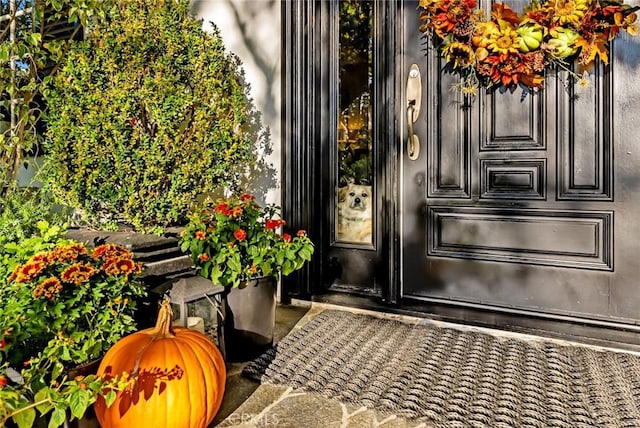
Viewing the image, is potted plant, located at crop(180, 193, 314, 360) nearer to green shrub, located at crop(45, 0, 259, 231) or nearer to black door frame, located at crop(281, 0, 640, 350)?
green shrub, located at crop(45, 0, 259, 231)

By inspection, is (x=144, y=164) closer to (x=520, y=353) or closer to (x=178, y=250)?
(x=178, y=250)

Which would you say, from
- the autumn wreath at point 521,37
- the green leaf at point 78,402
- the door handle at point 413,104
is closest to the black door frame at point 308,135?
the door handle at point 413,104

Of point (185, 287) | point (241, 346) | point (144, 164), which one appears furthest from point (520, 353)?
point (144, 164)

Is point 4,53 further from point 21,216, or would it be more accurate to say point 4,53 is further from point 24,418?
point 24,418

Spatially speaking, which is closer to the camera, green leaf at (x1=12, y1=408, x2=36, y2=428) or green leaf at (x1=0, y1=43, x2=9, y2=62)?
green leaf at (x1=12, y1=408, x2=36, y2=428)

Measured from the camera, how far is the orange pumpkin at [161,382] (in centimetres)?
116

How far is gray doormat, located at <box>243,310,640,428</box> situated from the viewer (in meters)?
1.40

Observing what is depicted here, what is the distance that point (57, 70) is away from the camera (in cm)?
231

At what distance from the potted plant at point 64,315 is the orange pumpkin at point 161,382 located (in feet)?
0.31

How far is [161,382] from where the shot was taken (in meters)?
1.18

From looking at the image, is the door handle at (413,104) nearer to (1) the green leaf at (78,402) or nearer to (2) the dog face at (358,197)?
(2) the dog face at (358,197)

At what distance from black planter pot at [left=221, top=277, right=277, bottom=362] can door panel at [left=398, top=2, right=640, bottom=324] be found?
875 mm

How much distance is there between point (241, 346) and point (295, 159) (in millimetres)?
1156

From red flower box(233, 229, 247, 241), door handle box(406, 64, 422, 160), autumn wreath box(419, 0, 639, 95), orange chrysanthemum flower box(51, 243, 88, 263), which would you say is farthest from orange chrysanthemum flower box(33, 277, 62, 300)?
autumn wreath box(419, 0, 639, 95)
